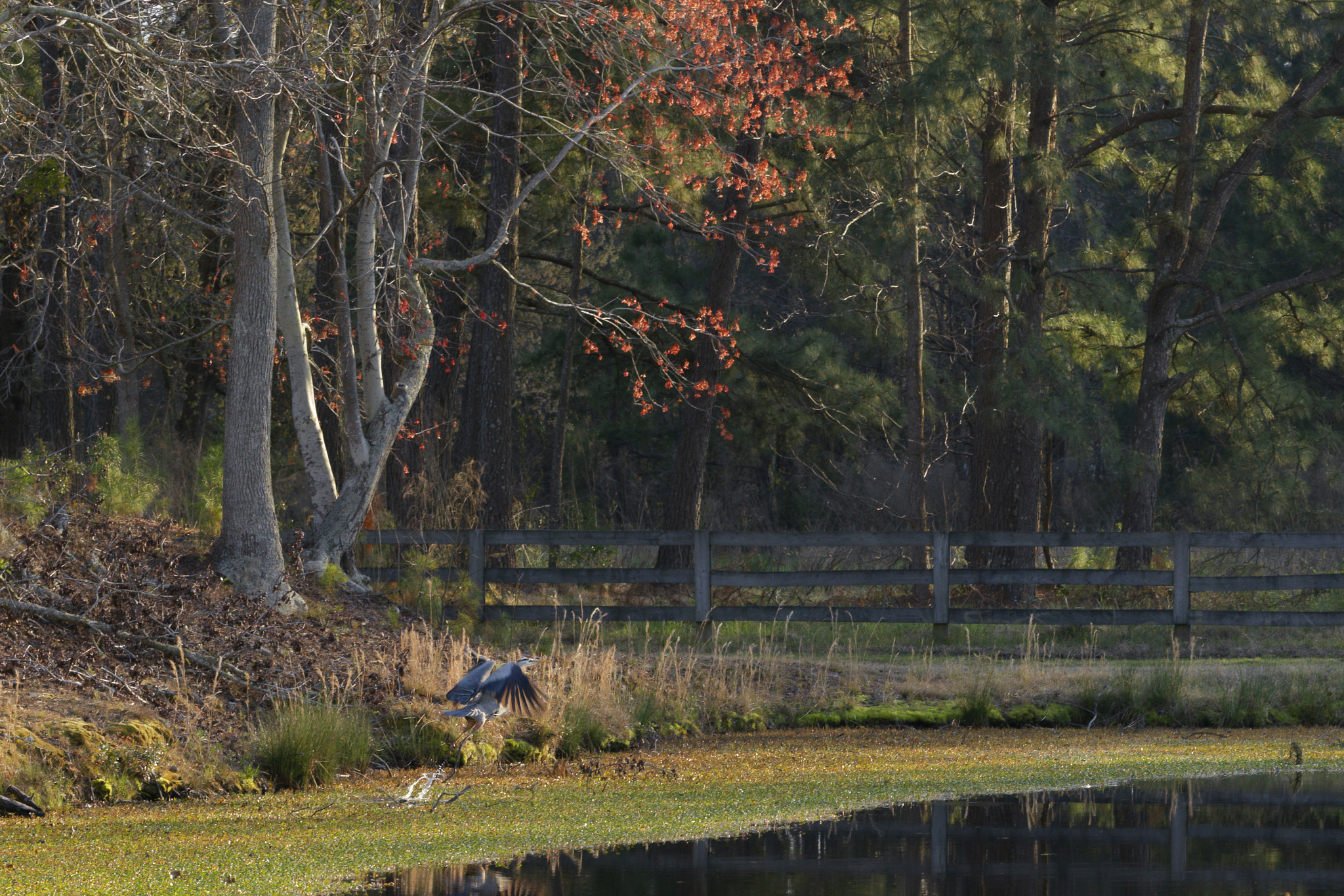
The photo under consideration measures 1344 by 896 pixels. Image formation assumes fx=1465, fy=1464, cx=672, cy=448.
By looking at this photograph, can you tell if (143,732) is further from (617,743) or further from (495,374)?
(495,374)

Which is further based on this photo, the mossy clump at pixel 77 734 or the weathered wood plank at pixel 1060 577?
the weathered wood plank at pixel 1060 577

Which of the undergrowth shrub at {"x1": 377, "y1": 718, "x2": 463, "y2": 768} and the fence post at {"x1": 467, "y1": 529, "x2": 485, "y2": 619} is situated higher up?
the fence post at {"x1": 467, "y1": 529, "x2": 485, "y2": 619}

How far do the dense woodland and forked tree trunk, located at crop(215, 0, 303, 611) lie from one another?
0.03 m

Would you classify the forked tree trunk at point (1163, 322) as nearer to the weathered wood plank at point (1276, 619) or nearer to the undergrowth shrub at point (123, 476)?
the weathered wood plank at point (1276, 619)

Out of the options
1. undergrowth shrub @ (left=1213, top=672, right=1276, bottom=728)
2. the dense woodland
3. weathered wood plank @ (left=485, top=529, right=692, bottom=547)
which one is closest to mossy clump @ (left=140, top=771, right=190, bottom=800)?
the dense woodland

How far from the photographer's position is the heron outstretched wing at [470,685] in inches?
321

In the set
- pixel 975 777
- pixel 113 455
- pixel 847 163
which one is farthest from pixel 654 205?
pixel 975 777

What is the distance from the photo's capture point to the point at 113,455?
15.4 metres

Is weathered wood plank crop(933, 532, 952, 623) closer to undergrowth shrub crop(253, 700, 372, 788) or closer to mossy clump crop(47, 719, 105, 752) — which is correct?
undergrowth shrub crop(253, 700, 372, 788)

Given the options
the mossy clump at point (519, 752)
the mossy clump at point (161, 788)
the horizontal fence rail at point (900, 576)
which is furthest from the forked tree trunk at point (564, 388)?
the mossy clump at point (161, 788)

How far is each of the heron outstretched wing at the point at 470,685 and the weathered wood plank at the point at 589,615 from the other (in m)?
5.98

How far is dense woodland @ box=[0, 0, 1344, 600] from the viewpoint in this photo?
531 inches

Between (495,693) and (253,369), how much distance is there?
226 inches

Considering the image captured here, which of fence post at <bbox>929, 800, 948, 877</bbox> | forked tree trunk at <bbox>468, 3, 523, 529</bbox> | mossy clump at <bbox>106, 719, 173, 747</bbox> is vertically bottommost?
fence post at <bbox>929, 800, 948, 877</bbox>
